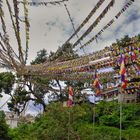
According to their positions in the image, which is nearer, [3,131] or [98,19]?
[98,19]

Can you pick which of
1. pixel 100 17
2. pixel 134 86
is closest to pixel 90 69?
pixel 134 86

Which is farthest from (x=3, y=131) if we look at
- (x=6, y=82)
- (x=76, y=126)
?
(x=6, y=82)

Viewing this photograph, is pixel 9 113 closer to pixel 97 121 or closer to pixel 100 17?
pixel 97 121

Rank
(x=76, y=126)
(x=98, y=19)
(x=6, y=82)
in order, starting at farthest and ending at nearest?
(x=6, y=82) → (x=76, y=126) → (x=98, y=19)

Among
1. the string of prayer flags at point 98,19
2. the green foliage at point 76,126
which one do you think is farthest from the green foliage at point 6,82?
the string of prayer flags at point 98,19

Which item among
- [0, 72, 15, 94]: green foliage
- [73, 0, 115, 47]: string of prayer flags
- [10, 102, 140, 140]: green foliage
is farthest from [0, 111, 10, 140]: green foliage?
[73, 0, 115, 47]: string of prayer flags

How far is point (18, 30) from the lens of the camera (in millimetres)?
5336

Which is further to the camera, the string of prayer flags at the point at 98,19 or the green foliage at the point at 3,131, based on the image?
the green foliage at the point at 3,131

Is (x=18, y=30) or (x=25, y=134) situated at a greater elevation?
(x=18, y=30)

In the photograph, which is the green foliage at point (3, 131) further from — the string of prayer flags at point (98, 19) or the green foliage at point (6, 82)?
the string of prayer flags at point (98, 19)

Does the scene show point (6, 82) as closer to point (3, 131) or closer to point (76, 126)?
point (3, 131)

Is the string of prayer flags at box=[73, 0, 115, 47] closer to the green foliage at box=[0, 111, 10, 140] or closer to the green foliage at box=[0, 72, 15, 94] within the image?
the green foliage at box=[0, 111, 10, 140]

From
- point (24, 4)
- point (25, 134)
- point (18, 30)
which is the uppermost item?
point (24, 4)

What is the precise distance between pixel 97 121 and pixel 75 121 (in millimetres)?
7100
